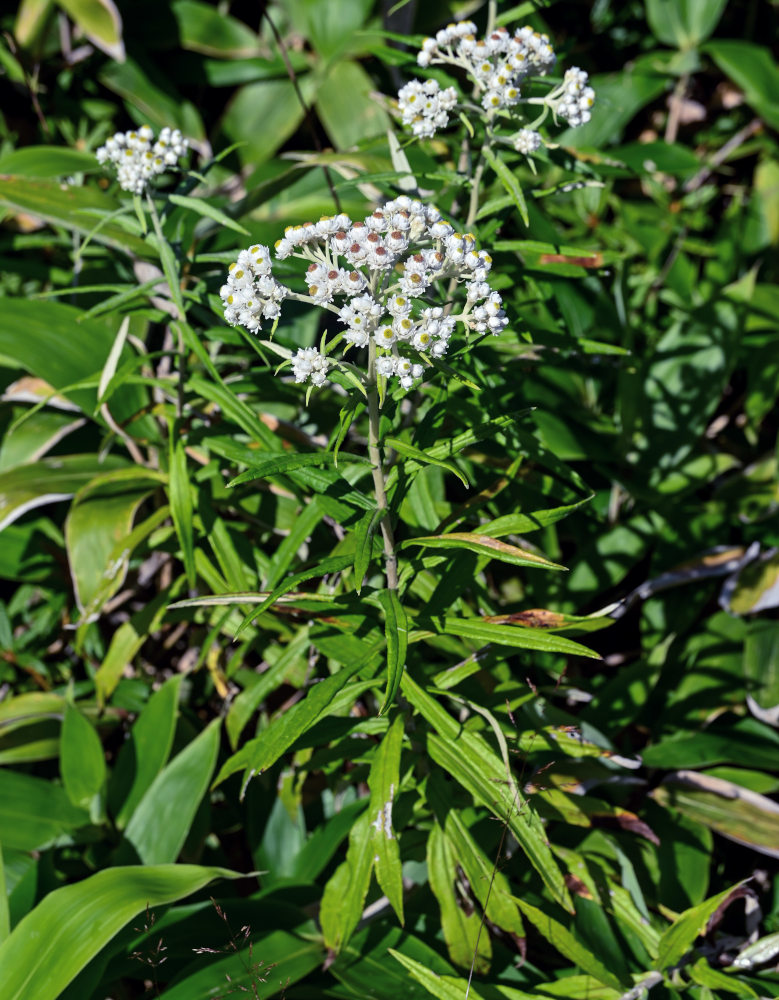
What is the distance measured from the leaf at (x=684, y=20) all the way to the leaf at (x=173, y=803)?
8.50 ft

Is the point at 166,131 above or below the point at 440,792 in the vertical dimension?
above

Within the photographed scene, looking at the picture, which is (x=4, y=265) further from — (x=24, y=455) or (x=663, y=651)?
(x=663, y=651)

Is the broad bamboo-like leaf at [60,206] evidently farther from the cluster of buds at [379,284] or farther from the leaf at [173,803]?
the leaf at [173,803]

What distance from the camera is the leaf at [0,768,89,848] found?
5.64ft

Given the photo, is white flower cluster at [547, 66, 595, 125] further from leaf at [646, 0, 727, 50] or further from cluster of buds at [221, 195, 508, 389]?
leaf at [646, 0, 727, 50]

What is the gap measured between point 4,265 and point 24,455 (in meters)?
0.59

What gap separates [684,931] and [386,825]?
56cm

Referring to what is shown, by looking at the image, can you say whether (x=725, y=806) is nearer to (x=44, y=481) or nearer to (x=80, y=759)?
(x=80, y=759)

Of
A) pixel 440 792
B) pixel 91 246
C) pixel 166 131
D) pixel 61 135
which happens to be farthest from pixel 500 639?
pixel 61 135

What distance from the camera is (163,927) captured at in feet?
4.95

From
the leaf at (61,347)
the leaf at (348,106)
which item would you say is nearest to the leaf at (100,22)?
the leaf at (348,106)

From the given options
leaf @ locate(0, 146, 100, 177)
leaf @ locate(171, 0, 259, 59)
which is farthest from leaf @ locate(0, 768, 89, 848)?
leaf @ locate(171, 0, 259, 59)

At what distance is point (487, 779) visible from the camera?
135cm

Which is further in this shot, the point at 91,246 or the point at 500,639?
the point at 91,246
